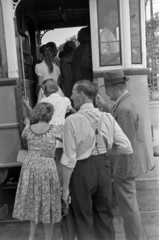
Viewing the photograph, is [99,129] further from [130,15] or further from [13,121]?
[130,15]

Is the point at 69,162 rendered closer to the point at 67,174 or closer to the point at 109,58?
the point at 67,174

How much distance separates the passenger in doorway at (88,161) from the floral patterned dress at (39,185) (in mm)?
580

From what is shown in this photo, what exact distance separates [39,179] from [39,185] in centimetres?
6

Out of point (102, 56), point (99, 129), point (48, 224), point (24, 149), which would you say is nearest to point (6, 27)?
point (102, 56)

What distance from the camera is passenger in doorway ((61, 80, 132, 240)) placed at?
2.50 meters

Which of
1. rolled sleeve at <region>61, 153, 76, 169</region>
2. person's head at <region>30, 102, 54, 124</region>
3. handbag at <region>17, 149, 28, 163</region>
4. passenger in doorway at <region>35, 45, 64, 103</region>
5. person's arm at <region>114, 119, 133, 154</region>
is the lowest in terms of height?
handbag at <region>17, 149, 28, 163</region>

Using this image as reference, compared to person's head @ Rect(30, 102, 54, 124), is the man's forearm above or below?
below

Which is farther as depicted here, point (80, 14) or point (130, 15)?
point (80, 14)

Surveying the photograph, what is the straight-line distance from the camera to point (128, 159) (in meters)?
2.90

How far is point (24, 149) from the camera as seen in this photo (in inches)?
149

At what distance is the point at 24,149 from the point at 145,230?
1.74 meters

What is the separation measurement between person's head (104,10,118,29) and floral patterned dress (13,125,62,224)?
170 centimetres

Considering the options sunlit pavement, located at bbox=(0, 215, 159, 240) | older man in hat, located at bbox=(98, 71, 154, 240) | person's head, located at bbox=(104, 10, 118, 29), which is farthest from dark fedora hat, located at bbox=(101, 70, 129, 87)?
sunlit pavement, located at bbox=(0, 215, 159, 240)

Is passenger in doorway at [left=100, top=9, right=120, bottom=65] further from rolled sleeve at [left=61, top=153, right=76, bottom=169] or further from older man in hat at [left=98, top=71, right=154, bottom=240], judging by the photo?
rolled sleeve at [left=61, top=153, right=76, bottom=169]
